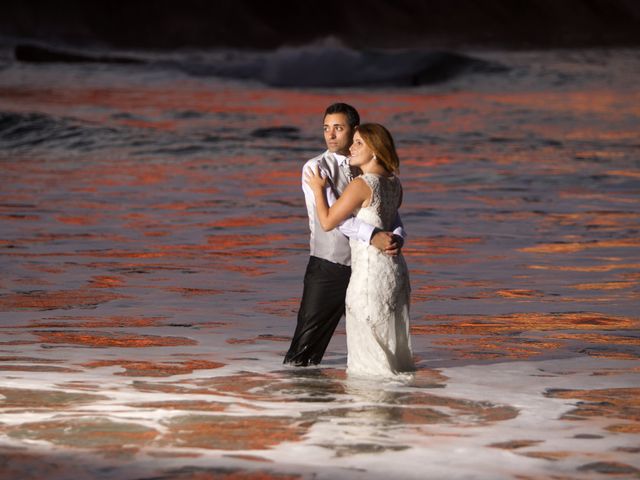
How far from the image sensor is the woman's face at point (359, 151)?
8.83 metres

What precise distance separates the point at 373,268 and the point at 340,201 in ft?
1.43

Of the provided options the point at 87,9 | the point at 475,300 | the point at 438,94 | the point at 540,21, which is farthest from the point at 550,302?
the point at 540,21

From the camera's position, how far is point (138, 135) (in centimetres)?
3484

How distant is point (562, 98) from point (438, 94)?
223 inches

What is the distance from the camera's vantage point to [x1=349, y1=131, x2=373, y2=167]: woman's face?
883 cm

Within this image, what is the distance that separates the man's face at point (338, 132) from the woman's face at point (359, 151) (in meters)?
0.12

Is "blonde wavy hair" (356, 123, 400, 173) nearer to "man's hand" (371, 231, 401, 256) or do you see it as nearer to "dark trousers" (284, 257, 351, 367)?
"man's hand" (371, 231, 401, 256)

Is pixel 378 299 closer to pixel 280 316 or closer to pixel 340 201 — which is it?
pixel 340 201

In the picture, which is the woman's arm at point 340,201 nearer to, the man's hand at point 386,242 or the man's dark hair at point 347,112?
the man's hand at point 386,242

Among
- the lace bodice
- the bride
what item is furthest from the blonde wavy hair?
the lace bodice

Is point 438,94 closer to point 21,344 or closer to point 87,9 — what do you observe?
point 21,344

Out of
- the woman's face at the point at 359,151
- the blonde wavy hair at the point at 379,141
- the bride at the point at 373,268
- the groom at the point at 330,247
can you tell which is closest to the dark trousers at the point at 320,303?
the groom at the point at 330,247

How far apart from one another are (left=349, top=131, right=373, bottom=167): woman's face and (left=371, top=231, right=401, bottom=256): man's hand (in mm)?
410

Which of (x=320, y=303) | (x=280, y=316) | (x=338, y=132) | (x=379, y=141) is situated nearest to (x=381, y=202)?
(x=379, y=141)
